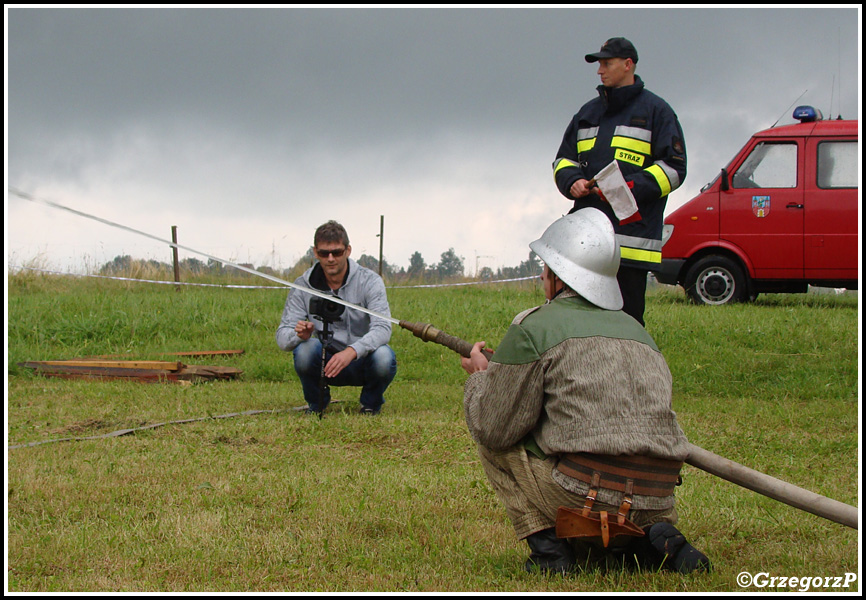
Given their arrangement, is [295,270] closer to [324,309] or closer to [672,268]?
[672,268]

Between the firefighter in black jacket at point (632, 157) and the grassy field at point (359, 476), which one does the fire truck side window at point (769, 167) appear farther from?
the firefighter in black jacket at point (632, 157)

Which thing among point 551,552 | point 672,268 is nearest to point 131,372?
point 551,552

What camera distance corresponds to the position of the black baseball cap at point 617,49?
5.22 meters

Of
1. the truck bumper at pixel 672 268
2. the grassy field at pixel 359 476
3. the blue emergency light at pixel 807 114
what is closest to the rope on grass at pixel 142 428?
the grassy field at pixel 359 476

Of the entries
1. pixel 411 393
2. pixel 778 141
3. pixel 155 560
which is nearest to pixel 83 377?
pixel 411 393

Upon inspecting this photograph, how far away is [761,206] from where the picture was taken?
12.0m

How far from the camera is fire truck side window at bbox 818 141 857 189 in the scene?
11789 mm

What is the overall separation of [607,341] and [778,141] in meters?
10.1

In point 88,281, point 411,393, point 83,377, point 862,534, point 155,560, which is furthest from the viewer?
point 88,281

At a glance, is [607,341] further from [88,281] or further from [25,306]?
[88,281]

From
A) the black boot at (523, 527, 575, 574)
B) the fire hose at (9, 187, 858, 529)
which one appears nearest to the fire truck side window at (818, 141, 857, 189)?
the fire hose at (9, 187, 858, 529)

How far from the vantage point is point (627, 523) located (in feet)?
10.2

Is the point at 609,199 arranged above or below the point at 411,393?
above

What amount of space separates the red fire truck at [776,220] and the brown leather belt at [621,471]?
893 cm
